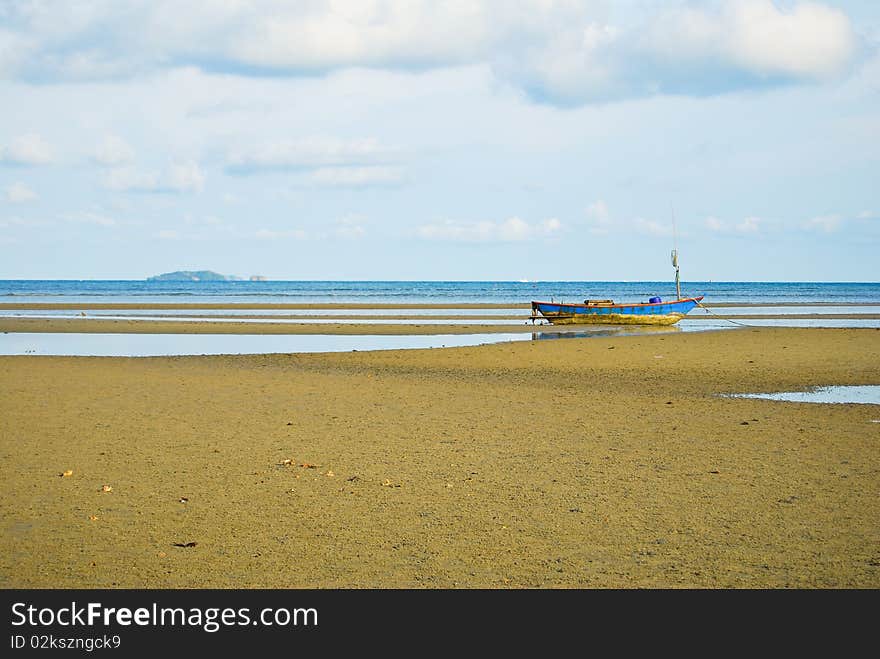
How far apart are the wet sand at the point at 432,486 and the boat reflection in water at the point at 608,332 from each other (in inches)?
699

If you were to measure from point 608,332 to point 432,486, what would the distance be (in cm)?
A: 3213

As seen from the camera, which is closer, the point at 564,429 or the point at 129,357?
the point at 564,429

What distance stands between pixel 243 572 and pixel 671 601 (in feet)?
10.2

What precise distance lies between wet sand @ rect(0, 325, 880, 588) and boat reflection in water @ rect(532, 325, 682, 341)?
17761 mm

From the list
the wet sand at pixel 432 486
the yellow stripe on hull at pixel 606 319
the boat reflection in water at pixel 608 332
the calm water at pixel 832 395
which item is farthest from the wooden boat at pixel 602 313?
the calm water at pixel 832 395

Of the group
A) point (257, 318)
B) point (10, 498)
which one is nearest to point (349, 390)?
point (10, 498)

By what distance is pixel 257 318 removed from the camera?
177 feet

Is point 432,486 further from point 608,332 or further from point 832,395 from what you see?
point 608,332

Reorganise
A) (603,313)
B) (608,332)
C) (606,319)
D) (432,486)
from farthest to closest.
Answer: (603,313)
(606,319)
(608,332)
(432,486)

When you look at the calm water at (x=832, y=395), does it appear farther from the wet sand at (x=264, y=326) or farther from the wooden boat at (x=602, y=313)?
the wooden boat at (x=602, y=313)

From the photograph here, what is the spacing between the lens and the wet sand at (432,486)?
7.50 m

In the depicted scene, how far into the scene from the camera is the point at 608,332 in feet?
136

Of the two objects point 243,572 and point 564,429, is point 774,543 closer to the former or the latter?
point 243,572

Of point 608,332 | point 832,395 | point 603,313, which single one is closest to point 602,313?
point 603,313
